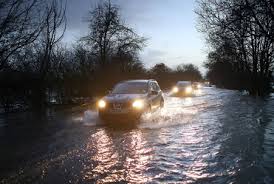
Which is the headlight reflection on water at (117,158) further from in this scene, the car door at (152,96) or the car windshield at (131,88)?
the car door at (152,96)

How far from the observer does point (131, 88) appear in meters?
16.0

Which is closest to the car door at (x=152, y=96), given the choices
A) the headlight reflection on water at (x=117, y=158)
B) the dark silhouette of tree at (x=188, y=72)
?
the headlight reflection on water at (x=117, y=158)

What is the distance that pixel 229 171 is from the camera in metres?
6.21

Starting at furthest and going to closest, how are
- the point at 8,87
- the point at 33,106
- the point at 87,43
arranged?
the point at 87,43 < the point at 33,106 < the point at 8,87

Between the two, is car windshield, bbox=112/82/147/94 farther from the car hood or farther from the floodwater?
the floodwater

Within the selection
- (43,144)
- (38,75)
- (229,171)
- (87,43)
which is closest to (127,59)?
(87,43)

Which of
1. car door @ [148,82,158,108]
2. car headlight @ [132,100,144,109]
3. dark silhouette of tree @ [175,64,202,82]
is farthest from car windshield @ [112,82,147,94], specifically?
dark silhouette of tree @ [175,64,202,82]

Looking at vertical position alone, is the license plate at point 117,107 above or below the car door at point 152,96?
below

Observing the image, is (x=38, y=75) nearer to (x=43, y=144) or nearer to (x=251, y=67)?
(x=43, y=144)

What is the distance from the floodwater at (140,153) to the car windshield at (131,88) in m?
3.15

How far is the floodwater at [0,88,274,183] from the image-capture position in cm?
597

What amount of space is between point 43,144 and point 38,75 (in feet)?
39.4

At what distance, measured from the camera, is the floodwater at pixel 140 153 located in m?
5.97

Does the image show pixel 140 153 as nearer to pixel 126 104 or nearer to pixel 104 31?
pixel 126 104
